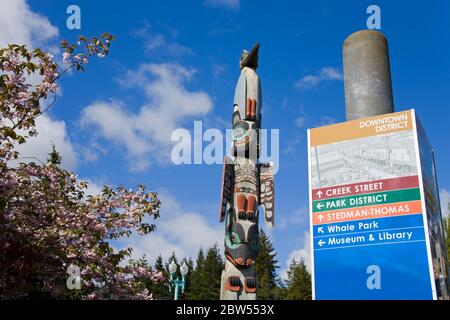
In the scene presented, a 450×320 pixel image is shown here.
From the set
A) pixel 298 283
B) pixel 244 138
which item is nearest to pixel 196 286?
pixel 298 283

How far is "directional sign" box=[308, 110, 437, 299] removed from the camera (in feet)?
33.1

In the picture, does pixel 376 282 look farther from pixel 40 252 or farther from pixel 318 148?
pixel 40 252

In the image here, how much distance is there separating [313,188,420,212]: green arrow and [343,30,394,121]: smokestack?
8.21 feet

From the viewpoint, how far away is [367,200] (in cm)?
1087

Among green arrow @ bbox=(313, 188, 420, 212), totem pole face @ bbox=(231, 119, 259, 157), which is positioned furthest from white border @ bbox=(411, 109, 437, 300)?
totem pole face @ bbox=(231, 119, 259, 157)

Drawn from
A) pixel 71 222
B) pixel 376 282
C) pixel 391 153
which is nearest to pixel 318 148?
pixel 391 153

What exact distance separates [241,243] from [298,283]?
139 ft

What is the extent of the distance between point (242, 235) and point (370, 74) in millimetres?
6325

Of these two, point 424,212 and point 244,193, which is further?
point 244,193

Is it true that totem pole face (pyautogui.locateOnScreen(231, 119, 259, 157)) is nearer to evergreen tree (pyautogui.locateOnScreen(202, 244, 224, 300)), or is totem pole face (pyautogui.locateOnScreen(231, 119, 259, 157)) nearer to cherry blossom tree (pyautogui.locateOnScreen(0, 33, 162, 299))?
cherry blossom tree (pyautogui.locateOnScreen(0, 33, 162, 299))

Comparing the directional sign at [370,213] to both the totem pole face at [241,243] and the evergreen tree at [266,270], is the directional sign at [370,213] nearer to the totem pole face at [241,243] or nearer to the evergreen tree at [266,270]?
the totem pole face at [241,243]

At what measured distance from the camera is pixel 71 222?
1201 centimetres

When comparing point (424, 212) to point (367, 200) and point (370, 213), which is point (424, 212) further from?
point (367, 200)
